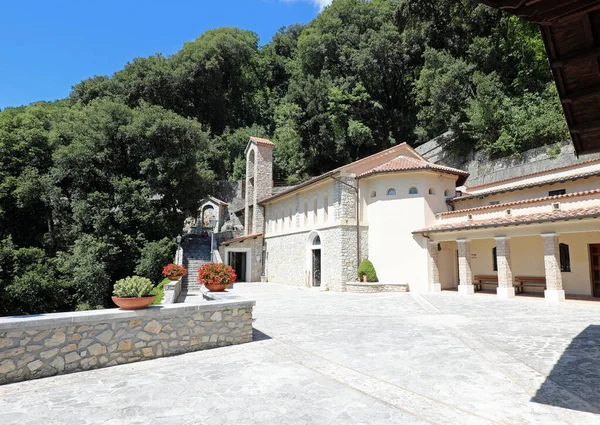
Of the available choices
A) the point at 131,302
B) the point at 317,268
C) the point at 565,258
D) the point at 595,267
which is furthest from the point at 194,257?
the point at 595,267

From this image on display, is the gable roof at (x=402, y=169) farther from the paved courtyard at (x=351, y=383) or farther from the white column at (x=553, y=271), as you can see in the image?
the paved courtyard at (x=351, y=383)

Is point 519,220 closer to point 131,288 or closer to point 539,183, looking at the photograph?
point 539,183

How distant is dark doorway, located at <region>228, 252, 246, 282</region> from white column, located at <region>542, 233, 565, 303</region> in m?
21.5

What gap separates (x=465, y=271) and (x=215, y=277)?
482 inches

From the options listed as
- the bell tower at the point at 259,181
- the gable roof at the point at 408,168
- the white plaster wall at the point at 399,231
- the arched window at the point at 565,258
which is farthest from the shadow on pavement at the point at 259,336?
the bell tower at the point at 259,181

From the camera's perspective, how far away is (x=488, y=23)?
30.7 metres

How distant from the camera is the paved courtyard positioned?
4172mm

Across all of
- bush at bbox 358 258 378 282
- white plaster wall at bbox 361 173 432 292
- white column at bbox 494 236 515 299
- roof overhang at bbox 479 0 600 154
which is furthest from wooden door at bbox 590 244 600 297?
roof overhang at bbox 479 0 600 154

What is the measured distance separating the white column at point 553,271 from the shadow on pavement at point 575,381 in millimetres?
7898

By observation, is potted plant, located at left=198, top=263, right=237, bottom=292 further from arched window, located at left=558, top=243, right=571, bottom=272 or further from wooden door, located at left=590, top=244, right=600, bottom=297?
wooden door, located at left=590, top=244, right=600, bottom=297

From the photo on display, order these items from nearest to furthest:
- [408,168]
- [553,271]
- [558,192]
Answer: [553,271]
[558,192]
[408,168]

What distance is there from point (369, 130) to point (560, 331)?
28.9 metres

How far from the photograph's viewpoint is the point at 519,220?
48.5ft

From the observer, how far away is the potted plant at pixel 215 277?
37.0 feet
